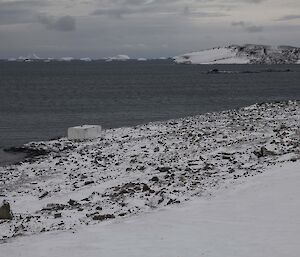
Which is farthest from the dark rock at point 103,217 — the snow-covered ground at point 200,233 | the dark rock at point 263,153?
the dark rock at point 263,153

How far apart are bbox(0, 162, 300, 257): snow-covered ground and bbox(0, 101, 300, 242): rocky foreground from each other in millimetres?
1321

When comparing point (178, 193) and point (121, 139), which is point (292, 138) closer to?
point (178, 193)

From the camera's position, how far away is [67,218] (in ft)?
51.0

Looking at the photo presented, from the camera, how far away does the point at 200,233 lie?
498 inches

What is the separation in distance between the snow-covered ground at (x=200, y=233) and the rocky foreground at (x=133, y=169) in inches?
52.0

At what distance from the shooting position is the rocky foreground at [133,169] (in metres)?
16.4

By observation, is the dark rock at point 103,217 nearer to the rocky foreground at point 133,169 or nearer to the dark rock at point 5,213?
the rocky foreground at point 133,169

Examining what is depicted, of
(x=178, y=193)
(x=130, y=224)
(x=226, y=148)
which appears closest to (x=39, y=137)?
(x=226, y=148)

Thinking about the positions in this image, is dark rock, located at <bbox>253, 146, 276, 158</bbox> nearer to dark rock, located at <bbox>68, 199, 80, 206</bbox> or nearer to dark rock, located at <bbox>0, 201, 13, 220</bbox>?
dark rock, located at <bbox>68, 199, 80, 206</bbox>

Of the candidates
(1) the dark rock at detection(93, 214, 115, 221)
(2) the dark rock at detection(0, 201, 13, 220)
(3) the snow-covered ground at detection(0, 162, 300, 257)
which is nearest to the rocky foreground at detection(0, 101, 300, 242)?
(1) the dark rock at detection(93, 214, 115, 221)

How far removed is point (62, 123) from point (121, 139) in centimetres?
2429

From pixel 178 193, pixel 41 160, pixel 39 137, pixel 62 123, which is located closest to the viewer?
pixel 178 193

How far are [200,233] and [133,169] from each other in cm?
1091

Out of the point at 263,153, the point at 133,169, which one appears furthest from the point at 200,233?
the point at 133,169
